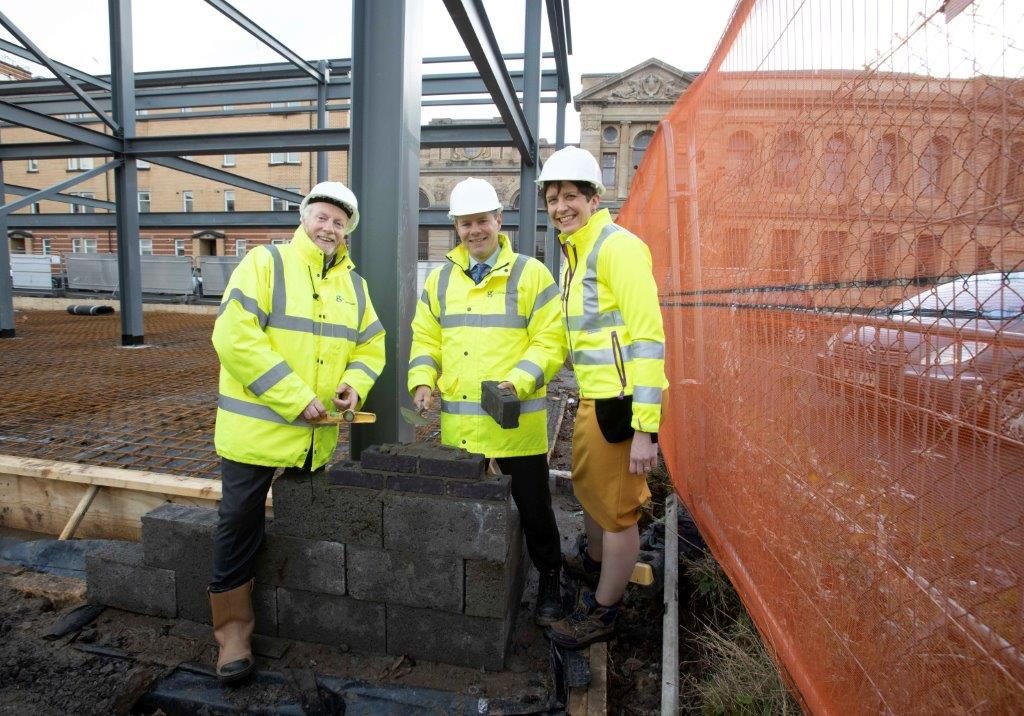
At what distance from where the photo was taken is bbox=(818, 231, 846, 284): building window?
1.46m

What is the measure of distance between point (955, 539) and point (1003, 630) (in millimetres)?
157

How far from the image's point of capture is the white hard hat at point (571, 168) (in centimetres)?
236

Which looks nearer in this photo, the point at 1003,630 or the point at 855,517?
the point at 1003,630

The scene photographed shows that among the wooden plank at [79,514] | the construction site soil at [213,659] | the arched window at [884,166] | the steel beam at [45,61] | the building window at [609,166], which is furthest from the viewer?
the building window at [609,166]

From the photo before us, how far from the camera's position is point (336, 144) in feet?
24.4

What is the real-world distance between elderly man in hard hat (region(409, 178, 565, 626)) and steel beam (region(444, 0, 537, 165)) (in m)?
1.48

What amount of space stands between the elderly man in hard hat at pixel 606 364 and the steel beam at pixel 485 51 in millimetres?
1594

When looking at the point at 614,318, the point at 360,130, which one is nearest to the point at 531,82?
the point at 360,130

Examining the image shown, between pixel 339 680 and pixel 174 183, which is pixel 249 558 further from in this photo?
pixel 174 183

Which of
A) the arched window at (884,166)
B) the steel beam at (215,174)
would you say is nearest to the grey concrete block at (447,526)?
the arched window at (884,166)

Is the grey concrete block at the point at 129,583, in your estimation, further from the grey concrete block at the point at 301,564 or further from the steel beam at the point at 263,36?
the steel beam at the point at 263,36

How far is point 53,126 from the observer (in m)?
8.05

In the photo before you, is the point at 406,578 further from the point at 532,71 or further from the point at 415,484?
the point at 532,71

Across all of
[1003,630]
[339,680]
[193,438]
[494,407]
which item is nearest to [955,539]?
[1003,630]
